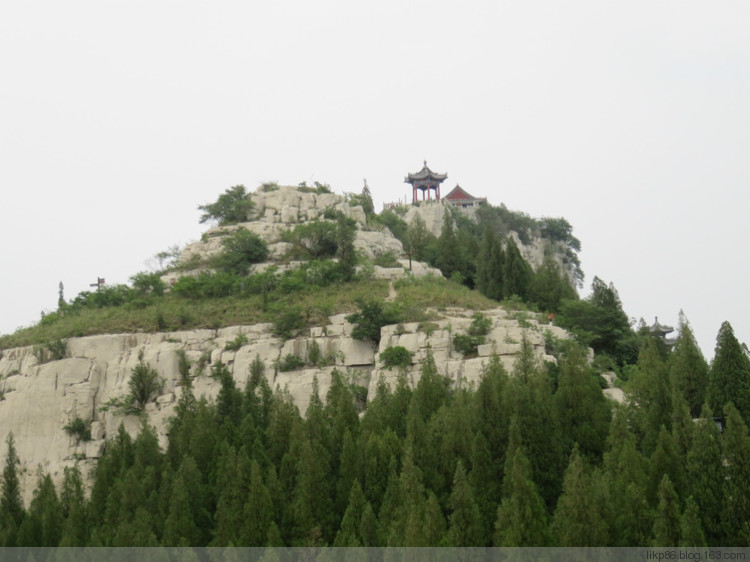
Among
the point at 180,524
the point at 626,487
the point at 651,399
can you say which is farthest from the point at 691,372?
the point at 180,524

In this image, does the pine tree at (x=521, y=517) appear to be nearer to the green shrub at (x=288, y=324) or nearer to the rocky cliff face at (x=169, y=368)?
the rocky cliff face at (x=169, y=368)

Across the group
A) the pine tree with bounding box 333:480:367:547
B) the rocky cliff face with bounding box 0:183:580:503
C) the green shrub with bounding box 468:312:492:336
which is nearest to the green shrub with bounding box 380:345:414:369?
the rocky cliff face with bounding box 0:183:580:503

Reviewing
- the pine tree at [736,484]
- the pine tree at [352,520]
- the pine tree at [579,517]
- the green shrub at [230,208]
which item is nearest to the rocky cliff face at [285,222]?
the green shrub at [230,208]

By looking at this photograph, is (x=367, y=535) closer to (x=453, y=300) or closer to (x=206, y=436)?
(x=206, y=436)

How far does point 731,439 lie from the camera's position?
64.3ft

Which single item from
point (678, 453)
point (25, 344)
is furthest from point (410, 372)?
point (25, 344)

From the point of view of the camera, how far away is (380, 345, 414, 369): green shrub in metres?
30.4

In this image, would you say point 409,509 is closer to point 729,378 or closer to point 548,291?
point 729,378

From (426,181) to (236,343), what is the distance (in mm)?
30684

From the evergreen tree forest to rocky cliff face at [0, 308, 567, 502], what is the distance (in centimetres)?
215

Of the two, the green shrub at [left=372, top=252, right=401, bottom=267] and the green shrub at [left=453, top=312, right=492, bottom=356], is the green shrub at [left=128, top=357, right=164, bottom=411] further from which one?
the green shrub at [left=372, top=252, right=401, bottom=267]

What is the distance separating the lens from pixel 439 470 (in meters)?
23.0

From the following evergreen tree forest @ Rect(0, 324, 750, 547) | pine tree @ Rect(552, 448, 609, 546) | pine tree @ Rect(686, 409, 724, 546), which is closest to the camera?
pine tree @ Rect(552, 448, 609, 546)

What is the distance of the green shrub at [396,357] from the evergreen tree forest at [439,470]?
2057 mm
